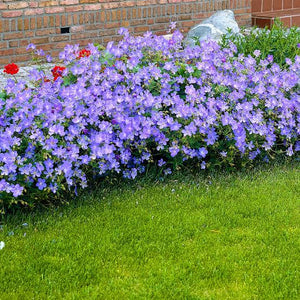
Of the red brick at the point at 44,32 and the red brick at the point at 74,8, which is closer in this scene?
the red brick at the point at 44,32

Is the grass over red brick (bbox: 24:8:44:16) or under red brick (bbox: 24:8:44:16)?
under

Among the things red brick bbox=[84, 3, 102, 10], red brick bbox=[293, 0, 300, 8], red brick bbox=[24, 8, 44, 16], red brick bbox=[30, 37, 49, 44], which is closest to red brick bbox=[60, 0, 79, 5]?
red brick bbox=[84, 3, 102, 10]

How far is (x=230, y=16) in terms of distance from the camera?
27.0 feet

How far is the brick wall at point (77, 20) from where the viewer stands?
298 inches

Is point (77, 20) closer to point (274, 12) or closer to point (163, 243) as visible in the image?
point (274, 12)

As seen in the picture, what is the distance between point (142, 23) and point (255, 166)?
3.79 meters

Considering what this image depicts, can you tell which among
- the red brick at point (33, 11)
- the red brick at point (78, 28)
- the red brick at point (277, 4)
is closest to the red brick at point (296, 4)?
the red brick at point (277, 4)

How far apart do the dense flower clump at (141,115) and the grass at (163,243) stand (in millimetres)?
208

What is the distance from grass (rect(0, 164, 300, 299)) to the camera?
11.7 feet

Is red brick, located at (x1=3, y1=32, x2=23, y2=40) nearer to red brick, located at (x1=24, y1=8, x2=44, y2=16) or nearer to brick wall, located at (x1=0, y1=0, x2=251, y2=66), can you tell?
brick wall, located at (x1=0, y1=0, x2=251, y2=66)

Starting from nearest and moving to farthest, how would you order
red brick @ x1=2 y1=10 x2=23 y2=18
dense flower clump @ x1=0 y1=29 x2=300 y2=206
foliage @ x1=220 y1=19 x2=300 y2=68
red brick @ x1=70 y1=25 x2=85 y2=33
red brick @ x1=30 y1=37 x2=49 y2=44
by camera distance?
dense flower clump @ x1=0 y1=29 x2=300 y2=206 → foliage @ x1=220 y1=19 x2=300 y2=68 → red brick @ x1=2 y1=10 x2=23 y2=18 → red brick @ x1=30 y1=37 x2=49 y2=44 → red brick @ x1=70 y1=25 x2=85 y2=33

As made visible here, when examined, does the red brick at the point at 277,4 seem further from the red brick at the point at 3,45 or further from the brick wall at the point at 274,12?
the red brick at the point at 3,45

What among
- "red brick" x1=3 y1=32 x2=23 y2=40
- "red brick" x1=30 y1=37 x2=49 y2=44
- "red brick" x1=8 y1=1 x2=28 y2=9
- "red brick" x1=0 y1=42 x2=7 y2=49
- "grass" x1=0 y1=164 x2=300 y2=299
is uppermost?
"red brick" x1=8 y1=1 x2=28 y2=9

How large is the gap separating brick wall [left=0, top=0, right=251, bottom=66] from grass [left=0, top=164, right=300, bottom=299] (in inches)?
135
